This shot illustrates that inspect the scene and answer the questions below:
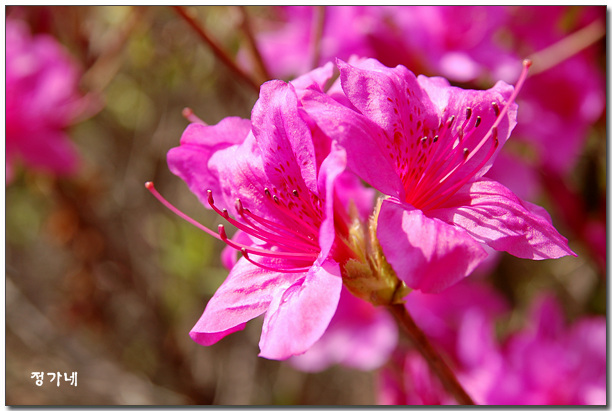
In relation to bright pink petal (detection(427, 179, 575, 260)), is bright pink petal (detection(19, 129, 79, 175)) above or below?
below

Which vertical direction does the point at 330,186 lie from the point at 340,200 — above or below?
above

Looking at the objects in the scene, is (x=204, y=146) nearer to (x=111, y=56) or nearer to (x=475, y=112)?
(x=475, y=112)

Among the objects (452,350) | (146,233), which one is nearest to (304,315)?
(452,350)

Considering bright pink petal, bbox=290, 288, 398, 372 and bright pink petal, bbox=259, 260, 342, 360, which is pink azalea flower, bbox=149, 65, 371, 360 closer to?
bright pink petal, bbox=259, 260, 342, 360

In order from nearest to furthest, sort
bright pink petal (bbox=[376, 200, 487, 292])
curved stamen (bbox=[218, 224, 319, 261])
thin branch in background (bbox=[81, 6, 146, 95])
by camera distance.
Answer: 1. bright pink petal (bbox=[376, 200, 487, 292])
2. curved stamen (bbox=[218, 224, 319, 261])
3. thin branch in background (bbox=[81, 6, 146, 95])

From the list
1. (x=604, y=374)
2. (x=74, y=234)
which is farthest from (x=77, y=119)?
(x=604, y=374)

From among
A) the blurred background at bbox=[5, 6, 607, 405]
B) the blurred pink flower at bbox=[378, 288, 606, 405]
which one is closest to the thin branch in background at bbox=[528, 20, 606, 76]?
the blurred background at bbox=[5, 6, 607, 405]

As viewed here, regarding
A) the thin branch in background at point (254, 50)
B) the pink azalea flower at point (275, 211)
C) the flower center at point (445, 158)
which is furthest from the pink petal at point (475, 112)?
the thin branch in background at point (254, 50)
